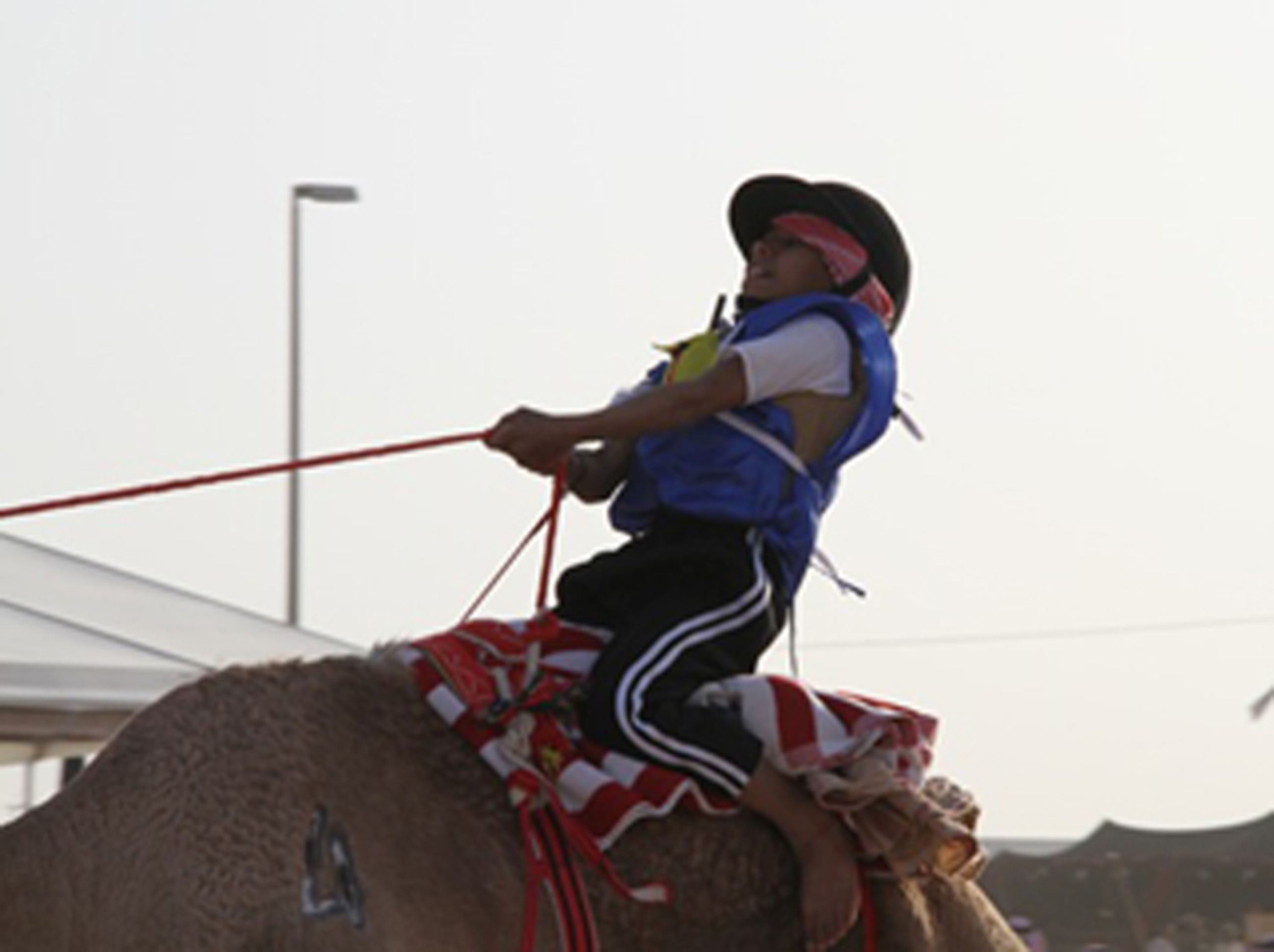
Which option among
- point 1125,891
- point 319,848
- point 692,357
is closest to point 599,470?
point 692,357

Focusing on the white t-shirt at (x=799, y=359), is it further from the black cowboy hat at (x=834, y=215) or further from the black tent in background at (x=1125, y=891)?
the black tent in background at (x=1125, y=891)

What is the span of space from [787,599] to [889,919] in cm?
65

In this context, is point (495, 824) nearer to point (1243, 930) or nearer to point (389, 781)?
point (389, 781)

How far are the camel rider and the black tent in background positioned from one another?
9908mm

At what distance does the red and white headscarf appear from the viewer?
6230 millimetres

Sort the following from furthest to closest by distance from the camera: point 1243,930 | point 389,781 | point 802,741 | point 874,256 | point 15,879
Answer: point 1243,930 → point 874,256 → point 802,741 → point 389,781 → point 15,879

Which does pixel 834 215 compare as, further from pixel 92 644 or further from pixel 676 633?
pixel 92 644

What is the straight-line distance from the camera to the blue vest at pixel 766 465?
5.96m

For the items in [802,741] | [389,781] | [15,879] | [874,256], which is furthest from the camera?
[874,256]

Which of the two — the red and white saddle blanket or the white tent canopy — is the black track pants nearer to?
the red and white saddle blanket

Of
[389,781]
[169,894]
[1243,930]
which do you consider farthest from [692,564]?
[1243,930]

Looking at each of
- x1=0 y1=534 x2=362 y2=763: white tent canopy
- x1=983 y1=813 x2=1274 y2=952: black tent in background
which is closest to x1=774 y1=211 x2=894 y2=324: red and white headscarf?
x1=0 y1=534 x2=362 y2=763: white tent canopy

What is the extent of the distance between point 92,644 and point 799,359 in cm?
631

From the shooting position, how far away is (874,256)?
248 inches
